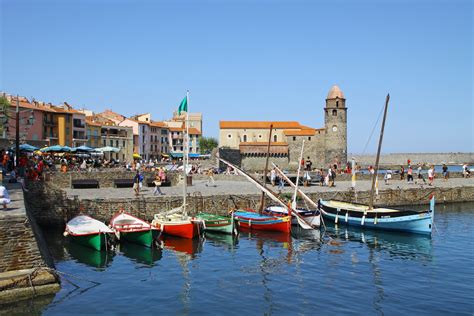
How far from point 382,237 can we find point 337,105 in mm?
75294

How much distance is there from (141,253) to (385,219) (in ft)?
53.4

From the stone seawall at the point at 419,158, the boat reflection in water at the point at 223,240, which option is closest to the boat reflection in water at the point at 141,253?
the boat reflection in water at the point at 223,240

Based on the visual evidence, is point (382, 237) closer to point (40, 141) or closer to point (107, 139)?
point (40, 141)

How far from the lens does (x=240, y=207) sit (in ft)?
116

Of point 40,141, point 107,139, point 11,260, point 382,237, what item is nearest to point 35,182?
point 11,260

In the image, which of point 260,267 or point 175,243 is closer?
point 260,267

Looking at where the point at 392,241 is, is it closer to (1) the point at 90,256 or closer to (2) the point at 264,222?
(2) the point at 264,222

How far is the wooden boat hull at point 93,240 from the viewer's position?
2364cm

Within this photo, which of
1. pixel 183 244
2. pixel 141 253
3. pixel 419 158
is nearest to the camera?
pixel 141 253

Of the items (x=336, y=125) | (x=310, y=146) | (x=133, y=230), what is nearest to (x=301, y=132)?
(x=310, y=146)

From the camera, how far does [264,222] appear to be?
30.0 m

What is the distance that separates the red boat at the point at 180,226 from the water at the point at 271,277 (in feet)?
1.59

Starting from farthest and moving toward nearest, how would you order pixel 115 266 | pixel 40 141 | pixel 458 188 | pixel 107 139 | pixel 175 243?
pixel 107 139 < pixel 40 141 < pixel 458 188 < pixel 175 243 < pixel 115 266

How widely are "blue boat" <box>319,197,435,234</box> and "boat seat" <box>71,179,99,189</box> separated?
19042 mm
